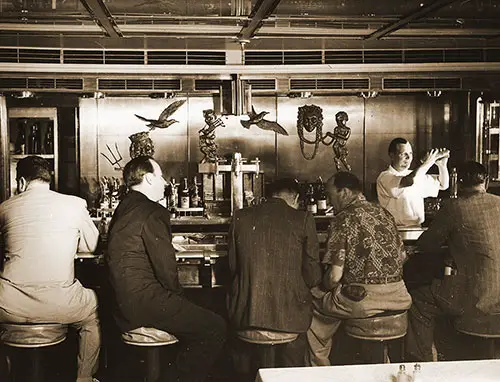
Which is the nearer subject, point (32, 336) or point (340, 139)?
point (32, 336)

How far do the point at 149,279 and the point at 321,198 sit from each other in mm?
4479

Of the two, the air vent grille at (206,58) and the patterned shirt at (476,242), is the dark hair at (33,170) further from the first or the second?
the air vent grille at (206,58)

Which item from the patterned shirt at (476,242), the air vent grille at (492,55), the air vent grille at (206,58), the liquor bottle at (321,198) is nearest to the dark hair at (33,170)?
the patterned shirt at (476,242)

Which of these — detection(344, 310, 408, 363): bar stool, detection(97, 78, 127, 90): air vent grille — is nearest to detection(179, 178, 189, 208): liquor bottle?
detection(97, 78, 127, 90): air vent grille

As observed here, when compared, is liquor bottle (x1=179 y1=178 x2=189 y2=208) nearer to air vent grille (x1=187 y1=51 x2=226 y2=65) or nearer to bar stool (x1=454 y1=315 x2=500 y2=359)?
air vent grille (x1=187 y1=51 x2=226 y2=65)

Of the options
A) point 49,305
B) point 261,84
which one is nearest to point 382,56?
point 261,84

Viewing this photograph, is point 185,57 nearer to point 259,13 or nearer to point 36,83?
point 36,83

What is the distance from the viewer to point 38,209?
153 inches

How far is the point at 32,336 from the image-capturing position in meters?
3.79

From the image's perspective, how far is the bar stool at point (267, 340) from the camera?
3.91 metres

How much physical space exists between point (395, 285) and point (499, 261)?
2.41 ft

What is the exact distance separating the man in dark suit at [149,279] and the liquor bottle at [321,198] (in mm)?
4039

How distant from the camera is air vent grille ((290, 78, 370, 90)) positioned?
7.55 m

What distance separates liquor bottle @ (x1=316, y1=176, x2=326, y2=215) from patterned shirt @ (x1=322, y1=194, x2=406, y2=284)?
12.2ft
